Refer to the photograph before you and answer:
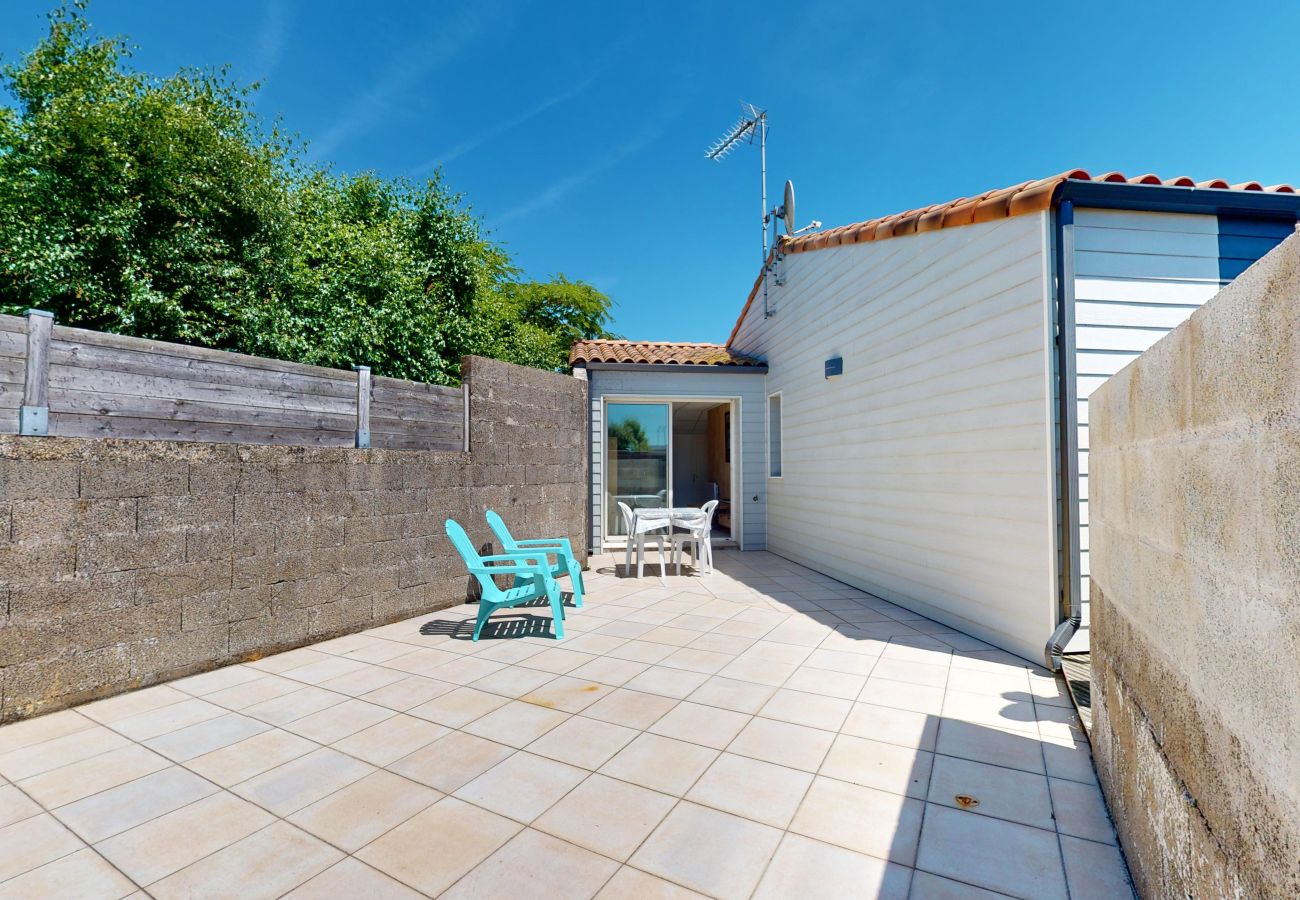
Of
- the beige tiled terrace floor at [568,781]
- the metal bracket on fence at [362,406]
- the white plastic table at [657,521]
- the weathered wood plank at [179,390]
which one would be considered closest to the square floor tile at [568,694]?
the beige tiled terrace floor at [568,781]

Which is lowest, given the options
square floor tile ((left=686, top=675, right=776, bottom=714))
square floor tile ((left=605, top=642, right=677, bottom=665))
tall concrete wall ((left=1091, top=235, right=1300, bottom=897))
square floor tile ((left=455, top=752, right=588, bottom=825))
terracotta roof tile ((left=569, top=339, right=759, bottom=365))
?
square floor tile ((left=605, top=642, right=677, bottom=665))

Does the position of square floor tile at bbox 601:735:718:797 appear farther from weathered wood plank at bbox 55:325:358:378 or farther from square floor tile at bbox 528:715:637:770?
weathered wood plank at bbox 55:325:358:378

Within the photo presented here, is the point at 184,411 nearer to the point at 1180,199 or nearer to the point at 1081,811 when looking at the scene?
the point at 1081,811

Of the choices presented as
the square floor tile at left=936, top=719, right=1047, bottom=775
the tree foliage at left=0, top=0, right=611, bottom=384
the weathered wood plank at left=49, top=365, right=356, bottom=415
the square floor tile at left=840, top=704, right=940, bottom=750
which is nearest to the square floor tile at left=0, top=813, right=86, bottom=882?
the weathered wood plank at left=49, top=365, right=356, bottom=415

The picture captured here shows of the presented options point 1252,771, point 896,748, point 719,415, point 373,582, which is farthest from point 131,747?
point 719,415

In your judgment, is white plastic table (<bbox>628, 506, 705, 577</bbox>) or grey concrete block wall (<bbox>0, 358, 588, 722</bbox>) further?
white plastic table (<bbox>628, 506, 705, 577</bbox>)

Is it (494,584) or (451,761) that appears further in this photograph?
(494,584)

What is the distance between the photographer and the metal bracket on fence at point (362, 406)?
4.34m

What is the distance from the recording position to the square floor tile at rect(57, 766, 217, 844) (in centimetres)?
195

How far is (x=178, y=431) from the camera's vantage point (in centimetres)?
331

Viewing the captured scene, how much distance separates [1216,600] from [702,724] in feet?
7.00

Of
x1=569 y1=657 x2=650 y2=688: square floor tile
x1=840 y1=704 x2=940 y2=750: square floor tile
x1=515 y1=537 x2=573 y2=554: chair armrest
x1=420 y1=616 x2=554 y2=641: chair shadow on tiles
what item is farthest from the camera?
x1=515 y1=537 x2=573 y2=554: chair armrest

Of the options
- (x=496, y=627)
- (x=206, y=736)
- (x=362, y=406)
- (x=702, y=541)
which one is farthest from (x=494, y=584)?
(x=702, y=541)

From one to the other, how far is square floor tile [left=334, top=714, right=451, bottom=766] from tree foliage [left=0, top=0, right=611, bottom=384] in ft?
20.1
